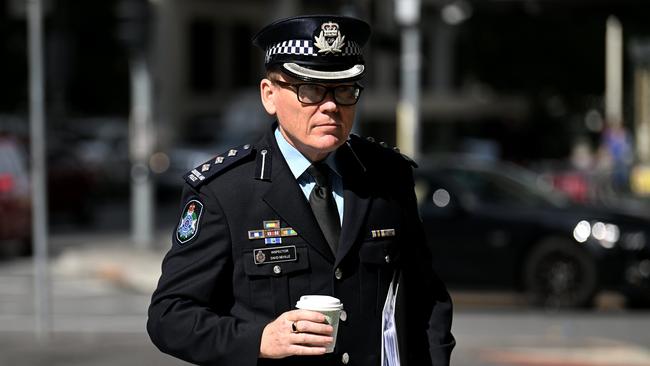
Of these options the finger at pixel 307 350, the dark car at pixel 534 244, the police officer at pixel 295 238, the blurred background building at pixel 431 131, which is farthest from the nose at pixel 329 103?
the dark car at pixel 534 244

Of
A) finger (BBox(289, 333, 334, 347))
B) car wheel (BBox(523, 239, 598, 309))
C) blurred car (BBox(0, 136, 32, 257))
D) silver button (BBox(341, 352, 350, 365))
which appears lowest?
car wheel (BBox(523, 239, 598, 309))

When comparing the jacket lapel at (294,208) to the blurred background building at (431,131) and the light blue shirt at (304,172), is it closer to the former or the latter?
the light blue shirt at (304,172)

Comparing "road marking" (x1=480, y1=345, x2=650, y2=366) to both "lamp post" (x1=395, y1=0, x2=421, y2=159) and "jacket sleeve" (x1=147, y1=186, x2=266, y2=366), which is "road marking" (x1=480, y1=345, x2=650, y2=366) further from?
"jacket sleeve" (x1=147, y1=186, x2=266, y2=366)

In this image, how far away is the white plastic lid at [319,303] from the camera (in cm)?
311

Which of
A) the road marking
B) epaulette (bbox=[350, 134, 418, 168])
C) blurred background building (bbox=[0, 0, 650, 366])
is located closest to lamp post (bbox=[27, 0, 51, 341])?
blurred background building (bbox=[0, 0, 650, 366])

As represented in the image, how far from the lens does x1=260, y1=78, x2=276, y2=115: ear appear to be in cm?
349

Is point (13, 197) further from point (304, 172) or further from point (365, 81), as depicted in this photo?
point (365, 81)

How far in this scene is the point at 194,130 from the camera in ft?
172

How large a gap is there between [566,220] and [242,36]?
4714 cm

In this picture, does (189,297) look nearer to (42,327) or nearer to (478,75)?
(42,327)

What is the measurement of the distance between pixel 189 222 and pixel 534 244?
10398 mm

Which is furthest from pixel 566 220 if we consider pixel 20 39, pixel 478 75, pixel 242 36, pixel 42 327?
pixel 242 36

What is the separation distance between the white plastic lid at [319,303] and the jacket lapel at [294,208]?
0.23m

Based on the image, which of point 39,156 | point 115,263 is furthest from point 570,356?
point 115,263
